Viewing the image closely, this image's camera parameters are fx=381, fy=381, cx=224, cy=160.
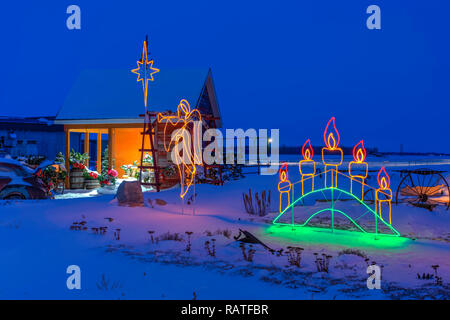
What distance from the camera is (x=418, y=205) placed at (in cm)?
1067

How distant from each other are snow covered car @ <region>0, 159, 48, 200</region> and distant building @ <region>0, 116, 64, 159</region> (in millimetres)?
19147

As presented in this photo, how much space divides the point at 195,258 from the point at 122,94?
15.8m

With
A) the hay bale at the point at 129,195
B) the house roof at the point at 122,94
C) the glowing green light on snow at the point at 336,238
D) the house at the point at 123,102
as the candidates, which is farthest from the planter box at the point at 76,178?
the glowing green light on snow at the point at 336,238

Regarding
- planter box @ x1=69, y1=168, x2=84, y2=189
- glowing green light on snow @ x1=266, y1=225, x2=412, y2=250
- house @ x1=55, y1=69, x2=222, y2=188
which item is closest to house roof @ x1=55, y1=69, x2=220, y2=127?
house @ x1=55, y1=69, x2=222, y2=188

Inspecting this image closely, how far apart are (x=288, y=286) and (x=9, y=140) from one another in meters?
30.2

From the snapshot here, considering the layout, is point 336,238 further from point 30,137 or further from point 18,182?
point 30,137

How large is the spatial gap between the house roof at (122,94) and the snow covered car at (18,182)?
6.83m

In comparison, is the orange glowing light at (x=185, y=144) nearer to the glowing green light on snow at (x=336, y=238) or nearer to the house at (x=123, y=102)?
the house at (x=123, y=102)

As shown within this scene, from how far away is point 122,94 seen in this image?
19.8m

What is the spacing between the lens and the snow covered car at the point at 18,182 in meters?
11.3

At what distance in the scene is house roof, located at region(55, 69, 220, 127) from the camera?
60.4ft

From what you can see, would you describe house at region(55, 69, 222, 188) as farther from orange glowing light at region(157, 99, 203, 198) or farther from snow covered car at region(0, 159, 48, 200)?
snow covered car at region(0, 159, 48, 200)

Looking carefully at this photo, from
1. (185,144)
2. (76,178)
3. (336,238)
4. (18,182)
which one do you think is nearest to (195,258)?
(336,238)
